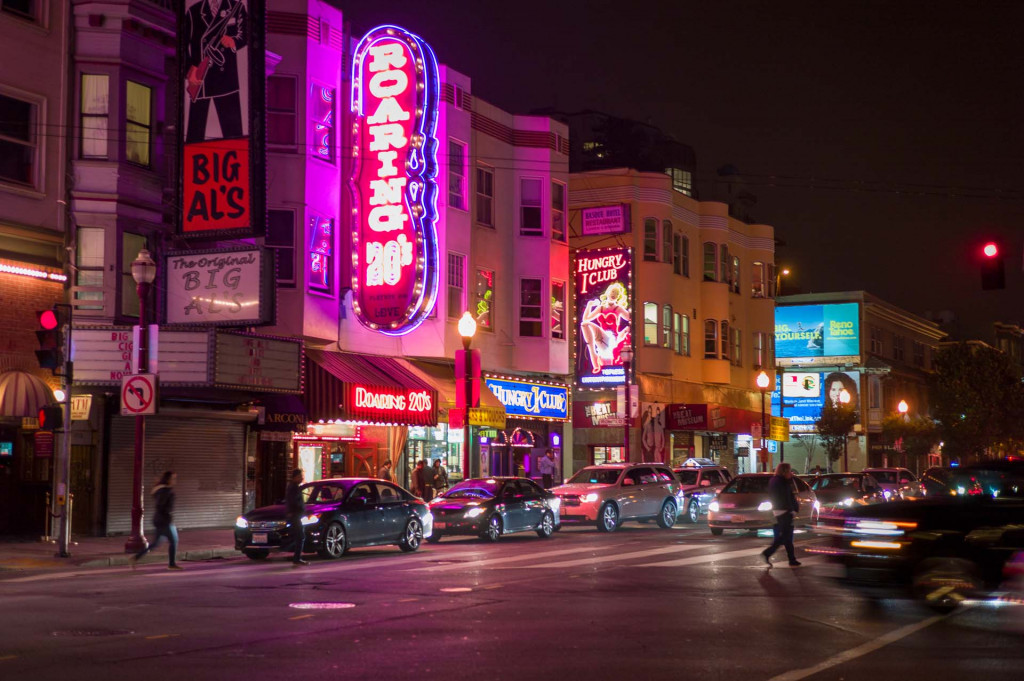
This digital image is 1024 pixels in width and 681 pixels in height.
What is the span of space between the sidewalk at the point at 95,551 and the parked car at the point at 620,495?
28.9 ft

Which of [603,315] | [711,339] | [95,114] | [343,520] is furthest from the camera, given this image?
[711,339]

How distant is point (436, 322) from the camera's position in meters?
34.9

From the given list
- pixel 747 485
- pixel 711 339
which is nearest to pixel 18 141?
pixel 747 485

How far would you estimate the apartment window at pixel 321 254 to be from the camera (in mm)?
30922

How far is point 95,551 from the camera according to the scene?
2314 cm

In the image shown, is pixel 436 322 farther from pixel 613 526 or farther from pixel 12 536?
pixel 12 536

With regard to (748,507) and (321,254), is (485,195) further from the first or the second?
(748,507)

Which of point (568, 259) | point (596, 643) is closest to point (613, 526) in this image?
point (568, 259)

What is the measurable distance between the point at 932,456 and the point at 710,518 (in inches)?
2354

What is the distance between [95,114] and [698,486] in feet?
63.6

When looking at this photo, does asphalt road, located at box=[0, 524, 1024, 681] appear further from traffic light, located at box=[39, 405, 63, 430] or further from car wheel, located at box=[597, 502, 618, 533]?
car wheel, located at box=[597, 502, 618, 533]

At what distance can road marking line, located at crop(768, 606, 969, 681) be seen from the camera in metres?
9.74

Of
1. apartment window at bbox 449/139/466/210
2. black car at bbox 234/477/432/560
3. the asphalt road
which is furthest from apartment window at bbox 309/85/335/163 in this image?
the asphalt road

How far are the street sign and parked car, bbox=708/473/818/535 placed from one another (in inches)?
514
